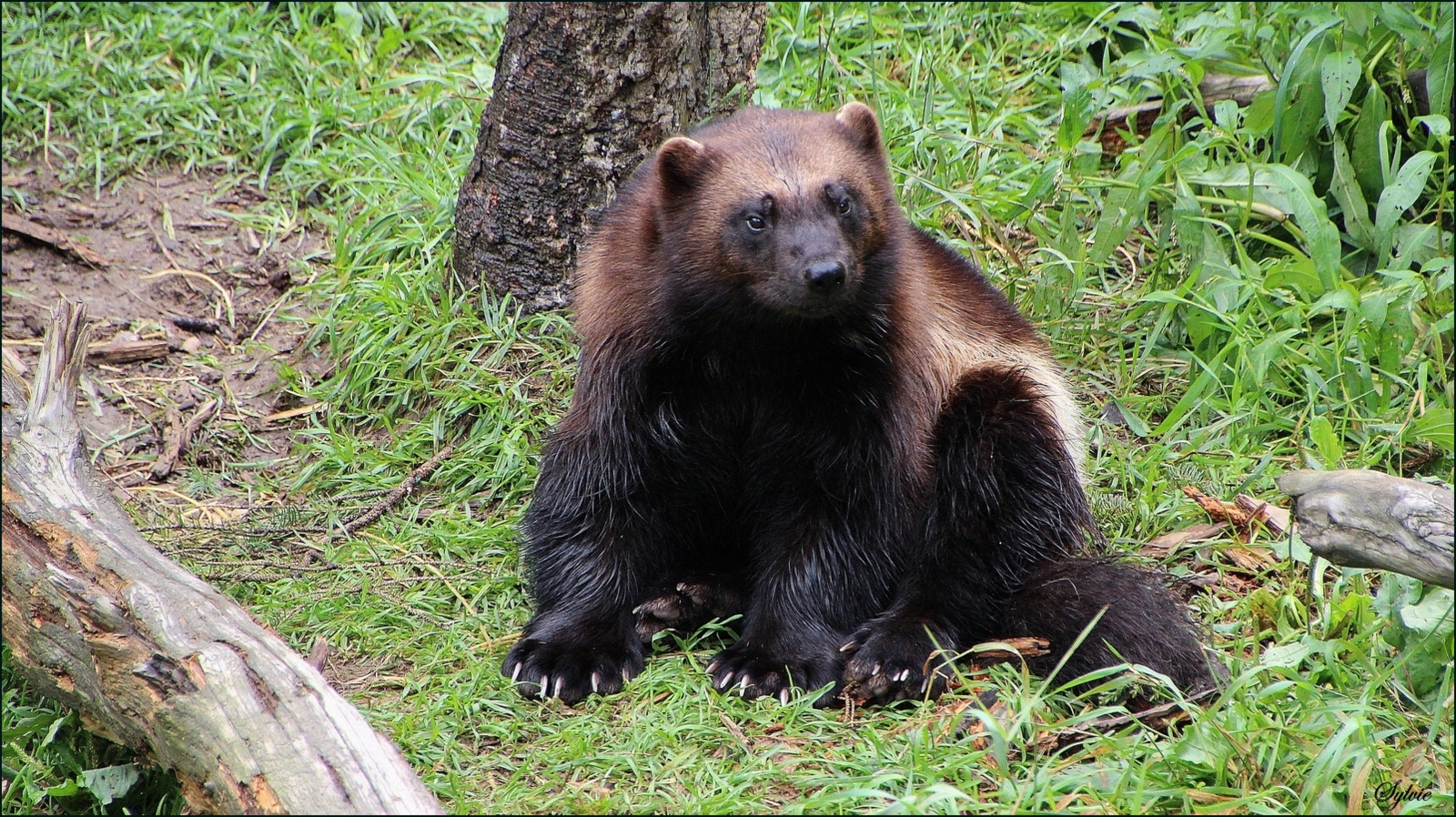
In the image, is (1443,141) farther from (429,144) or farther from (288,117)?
(288,117)

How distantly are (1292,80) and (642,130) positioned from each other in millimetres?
2797

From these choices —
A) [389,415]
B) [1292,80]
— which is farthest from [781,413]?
[1292,80]

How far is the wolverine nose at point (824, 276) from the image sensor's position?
367cm

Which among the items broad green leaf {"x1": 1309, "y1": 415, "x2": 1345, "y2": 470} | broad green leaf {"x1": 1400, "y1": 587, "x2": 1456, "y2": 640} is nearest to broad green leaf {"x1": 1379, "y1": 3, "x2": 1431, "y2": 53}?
broad green leaf {"x1": 1309, "y1": 415, "x2": 1345, "y2": 470}

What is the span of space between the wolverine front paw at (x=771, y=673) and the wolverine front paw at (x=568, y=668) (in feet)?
0.97

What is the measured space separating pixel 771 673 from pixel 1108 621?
1.04 m

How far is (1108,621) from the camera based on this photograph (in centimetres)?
385

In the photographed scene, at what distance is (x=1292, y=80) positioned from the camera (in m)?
5.49

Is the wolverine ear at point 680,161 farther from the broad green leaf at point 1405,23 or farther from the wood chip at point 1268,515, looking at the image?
the broad green leaf at point 1405,23

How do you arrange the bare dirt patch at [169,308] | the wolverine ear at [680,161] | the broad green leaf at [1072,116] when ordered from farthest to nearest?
the bare dirt patch at [169,308] → the broad green leaf at [1072,116] → the wolverine ear at [680,161]

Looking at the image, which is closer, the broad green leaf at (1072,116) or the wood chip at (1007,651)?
the wood chip at (1007,651)

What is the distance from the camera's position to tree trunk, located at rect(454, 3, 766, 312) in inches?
Answer: 208

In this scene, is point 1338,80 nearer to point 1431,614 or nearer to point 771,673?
point 1431,614

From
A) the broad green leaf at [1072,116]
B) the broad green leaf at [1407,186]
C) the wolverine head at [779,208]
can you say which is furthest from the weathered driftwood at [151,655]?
the broad green leaf at [1407,186]
